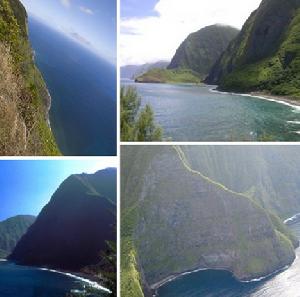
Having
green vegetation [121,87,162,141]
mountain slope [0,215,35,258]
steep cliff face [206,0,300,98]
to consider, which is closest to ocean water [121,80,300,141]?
green vegetation [121,87,162,141]

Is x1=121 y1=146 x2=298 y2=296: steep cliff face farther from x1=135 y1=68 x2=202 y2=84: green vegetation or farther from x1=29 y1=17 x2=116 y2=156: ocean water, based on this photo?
x1=135 y1=68 x2=202 y2=84: green vegetation

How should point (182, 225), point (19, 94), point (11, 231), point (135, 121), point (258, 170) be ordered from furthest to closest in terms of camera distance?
point (258, 170), point (182, 225), point (135, 121), point (19, 94), point (11, 231)

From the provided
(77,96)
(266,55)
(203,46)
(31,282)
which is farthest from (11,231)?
(266,55)

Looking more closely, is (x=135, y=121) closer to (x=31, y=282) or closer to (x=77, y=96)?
(x=77, y=96)

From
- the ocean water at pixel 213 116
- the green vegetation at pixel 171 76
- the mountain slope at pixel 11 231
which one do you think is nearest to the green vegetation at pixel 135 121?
the ocean water at pixel 213 116

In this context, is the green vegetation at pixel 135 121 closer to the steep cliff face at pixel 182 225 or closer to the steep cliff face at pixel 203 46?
the steep cliff face at pixel 182 225

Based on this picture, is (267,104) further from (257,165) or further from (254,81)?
(257,165)

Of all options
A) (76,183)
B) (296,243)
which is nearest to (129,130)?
(76,183)
